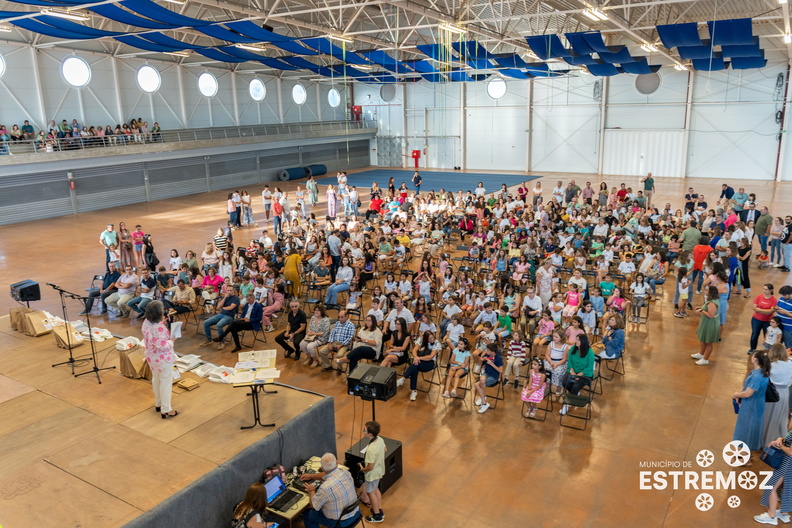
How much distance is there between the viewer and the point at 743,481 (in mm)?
6395

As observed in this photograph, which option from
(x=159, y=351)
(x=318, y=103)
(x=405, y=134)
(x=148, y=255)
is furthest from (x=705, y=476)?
(x=318, y=103)

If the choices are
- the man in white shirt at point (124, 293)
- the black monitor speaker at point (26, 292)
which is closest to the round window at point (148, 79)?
the man in white shirt at point (124, 293)

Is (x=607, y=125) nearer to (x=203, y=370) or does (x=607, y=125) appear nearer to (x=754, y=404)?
(x=754, y=404)

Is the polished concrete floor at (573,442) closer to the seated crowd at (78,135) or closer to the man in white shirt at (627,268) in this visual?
the man in white shirt at (627,268)

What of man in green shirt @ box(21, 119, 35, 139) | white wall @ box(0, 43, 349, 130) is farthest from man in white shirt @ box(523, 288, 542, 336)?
white wall @ box(0, 43, 349, 130)

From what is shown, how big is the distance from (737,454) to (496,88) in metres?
32.2

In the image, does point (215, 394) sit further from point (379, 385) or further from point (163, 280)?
point (163, 280)

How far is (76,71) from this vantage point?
25500mm

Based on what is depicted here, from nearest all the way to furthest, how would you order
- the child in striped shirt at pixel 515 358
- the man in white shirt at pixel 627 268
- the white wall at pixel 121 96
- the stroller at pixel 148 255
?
the child in striped shirt at pixel 515 358
the man in white shirt at pixel 627 268
the stroller at pixel 148 255
the white wall at pixel 121 96

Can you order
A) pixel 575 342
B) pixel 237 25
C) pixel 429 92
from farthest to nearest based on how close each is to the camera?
1. pixel 429 92
2. pixel 237 25
3. pixel 575 342

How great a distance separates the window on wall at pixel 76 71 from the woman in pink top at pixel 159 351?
78.7ft

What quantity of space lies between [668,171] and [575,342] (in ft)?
88.7

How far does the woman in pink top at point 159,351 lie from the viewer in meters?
6.30

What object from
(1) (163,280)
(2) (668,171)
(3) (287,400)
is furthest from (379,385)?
(2) (668,171)
